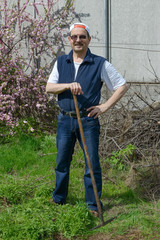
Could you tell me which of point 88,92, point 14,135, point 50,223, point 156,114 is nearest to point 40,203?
point 50,223

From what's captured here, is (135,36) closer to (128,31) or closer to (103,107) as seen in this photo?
(128,31)

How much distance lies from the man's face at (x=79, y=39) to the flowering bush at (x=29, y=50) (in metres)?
3.66

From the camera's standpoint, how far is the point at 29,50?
7.76 meters

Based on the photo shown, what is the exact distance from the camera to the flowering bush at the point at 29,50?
7336mm

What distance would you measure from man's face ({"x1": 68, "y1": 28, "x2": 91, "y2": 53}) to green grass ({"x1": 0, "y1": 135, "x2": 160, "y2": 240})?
1.65 m

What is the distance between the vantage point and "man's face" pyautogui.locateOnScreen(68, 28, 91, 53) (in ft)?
11.9

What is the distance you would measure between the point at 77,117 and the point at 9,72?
4.15 metres

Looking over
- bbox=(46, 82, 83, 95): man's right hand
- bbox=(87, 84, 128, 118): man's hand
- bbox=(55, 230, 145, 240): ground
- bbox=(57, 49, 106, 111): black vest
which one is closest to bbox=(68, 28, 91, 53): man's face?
bbox=(57, 49, 106, 111): black vest

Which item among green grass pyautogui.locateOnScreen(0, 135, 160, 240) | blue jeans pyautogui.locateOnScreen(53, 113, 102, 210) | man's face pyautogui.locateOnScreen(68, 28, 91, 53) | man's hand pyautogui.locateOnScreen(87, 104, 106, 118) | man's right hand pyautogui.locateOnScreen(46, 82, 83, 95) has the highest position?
man's face pyautogui.locateOnScreen(68, 28, 91, 53)

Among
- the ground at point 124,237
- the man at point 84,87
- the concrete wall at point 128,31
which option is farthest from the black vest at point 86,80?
the concrete wall at point 128,31

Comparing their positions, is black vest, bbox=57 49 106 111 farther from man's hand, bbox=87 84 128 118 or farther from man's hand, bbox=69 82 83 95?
man's hand, bbox=69 82 83 95

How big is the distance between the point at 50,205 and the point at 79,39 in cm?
186

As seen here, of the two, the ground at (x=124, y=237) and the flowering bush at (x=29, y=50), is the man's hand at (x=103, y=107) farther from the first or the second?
the flowering bush at (x=29, y=50)

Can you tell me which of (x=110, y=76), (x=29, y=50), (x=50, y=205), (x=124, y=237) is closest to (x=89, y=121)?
(x=110, y=76)
